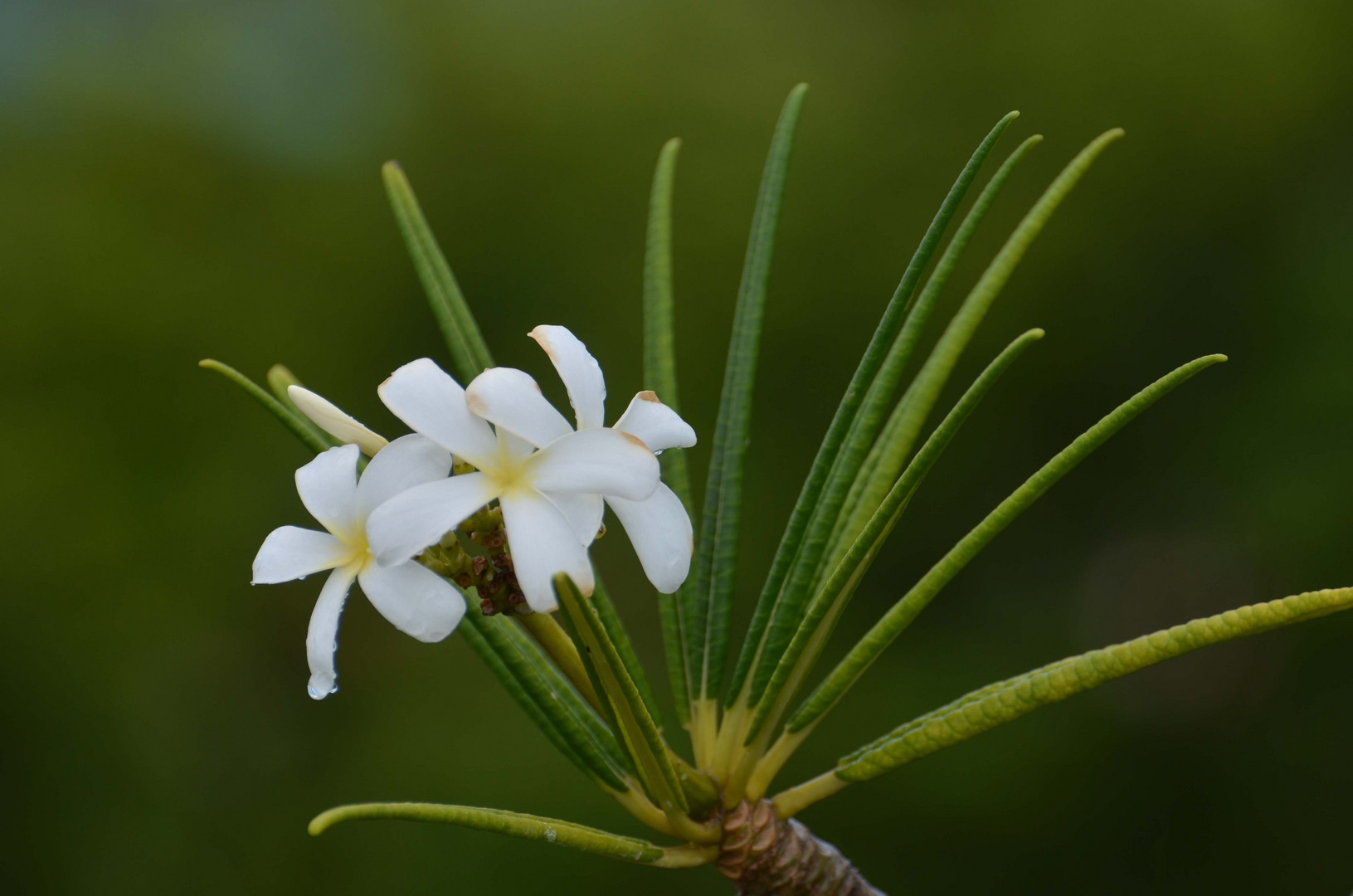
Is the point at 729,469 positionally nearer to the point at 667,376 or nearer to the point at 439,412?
the point at 667,376

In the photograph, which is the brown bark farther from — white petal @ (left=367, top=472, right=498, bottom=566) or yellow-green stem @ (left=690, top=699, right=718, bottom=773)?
white petal @ (left=367, top=472, right=498, bottom=566)

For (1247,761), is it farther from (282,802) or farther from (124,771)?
(124,771)

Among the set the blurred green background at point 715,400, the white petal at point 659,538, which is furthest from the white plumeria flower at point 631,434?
the blurred green background at point 715,400

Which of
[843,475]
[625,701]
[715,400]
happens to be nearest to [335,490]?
[625,701]

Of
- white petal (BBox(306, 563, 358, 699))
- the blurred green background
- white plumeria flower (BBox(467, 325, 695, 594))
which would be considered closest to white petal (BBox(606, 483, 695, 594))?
white plumeria flower (BBox(467, 325, 695, 594))

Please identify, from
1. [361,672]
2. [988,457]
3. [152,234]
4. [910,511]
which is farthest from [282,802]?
[988,457]
